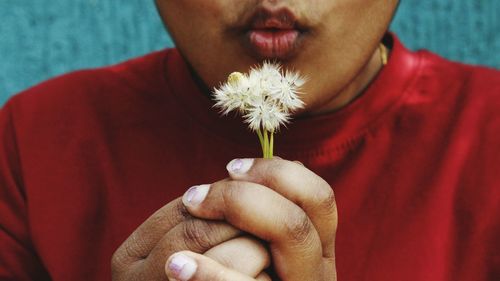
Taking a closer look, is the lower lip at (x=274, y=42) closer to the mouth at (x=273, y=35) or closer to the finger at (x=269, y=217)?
the mouth at (x=273, y=35)

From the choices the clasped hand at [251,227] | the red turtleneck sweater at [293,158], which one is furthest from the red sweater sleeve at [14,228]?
the clasped hand at [251,227]

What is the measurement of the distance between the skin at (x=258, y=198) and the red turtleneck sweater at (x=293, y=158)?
0.18 m

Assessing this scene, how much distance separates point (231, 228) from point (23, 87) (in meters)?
1.19

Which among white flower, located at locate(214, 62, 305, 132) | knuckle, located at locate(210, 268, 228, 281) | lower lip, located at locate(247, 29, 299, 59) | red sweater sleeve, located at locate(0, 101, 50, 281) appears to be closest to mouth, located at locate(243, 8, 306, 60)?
lower lip, located at locate(247, 29, 299, 59)

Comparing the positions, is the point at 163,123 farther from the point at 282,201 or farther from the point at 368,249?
the point at 282,201

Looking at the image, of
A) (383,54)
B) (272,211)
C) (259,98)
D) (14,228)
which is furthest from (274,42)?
(14,228)

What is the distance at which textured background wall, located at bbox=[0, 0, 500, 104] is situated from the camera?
200cm

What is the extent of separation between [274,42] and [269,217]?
32cm

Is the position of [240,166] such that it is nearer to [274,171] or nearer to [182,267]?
[274,171]

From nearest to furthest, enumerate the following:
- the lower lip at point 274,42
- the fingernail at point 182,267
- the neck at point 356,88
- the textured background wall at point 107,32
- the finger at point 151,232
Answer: the fingernail at point 182,267, the finger at point 151,232, the lower lip at point 274,42, the neck at point 356,88, the textured background wall at point 107,32

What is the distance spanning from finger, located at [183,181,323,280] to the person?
49 mm

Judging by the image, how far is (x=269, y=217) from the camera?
0.97 meters

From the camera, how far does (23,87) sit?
2018mm

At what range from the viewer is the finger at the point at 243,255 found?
0.99 metres
